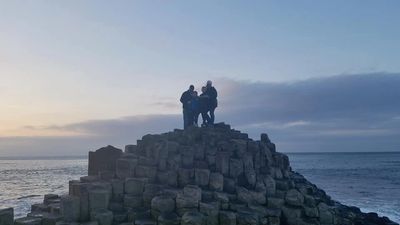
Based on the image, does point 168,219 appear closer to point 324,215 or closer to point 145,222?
point 145,222

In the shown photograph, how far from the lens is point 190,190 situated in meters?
16.2

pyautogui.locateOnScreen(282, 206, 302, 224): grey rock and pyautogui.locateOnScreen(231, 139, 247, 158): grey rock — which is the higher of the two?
pyautogui.locateOnScreen(231, 139, 247, 158): grey rock

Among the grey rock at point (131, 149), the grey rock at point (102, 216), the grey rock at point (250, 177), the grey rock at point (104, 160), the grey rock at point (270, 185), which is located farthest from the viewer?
the grey rock at point (131, 149)

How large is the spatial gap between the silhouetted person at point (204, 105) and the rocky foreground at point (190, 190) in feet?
2.58

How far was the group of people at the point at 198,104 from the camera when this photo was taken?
2136 cm

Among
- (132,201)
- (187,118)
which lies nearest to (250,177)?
(187,118)

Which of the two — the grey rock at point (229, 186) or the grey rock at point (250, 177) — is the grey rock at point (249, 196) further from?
the grey rock at point (250, 177)

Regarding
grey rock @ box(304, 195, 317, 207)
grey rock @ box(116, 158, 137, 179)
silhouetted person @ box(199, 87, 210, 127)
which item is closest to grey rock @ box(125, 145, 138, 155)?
grey rock @ box(116, 158, 137, 179)

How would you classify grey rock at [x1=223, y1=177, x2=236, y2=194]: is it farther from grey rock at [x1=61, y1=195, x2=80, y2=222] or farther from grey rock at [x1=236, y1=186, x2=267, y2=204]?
grey rock at [x1=61, y1=195, x2=80, y2=222]

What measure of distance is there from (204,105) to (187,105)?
833 millimetres

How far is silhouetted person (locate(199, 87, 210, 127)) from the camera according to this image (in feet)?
70.0

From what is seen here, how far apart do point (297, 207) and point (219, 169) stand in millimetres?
3562

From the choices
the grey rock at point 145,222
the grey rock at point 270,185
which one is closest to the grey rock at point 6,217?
the grey rock at point 145,222

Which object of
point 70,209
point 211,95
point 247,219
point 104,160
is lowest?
point 247,219
